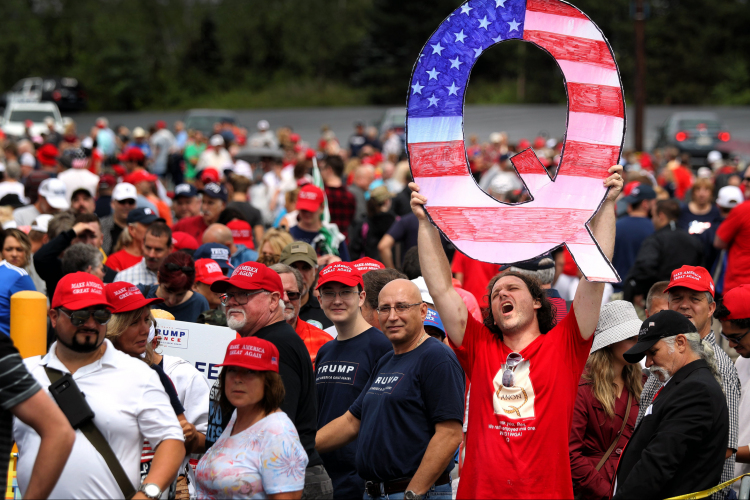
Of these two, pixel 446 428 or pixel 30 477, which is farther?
pixel 446 428

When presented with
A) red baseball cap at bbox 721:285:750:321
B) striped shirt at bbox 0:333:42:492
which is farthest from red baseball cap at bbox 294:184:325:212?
striped shirt at bbox 0:333:42:492

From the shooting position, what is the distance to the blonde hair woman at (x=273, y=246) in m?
7.02

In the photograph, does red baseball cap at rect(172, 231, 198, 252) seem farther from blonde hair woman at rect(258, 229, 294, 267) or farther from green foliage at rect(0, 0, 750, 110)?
green foliage at rect(0, 0, 750, 110)

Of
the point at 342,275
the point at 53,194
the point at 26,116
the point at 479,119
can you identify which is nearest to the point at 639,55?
the point at 479,119

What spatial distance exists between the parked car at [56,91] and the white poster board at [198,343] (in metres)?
35.4

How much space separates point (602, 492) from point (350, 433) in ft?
4.35

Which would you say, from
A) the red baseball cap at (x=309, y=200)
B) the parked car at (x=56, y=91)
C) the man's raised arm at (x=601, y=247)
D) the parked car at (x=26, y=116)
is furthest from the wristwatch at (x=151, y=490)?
the parked car at (x=56, y=91)

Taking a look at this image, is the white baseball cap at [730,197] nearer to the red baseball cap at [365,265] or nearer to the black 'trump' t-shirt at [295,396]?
the red baseball cap at [365,265]

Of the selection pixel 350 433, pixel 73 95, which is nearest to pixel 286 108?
pixel 73 95

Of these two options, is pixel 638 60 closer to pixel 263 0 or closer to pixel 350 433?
pixel 350 433

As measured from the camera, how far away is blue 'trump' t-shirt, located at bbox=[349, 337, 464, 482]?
4.15m

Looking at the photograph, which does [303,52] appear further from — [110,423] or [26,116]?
[110,423]

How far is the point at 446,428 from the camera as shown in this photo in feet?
13.5

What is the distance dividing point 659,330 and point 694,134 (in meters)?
23.7
